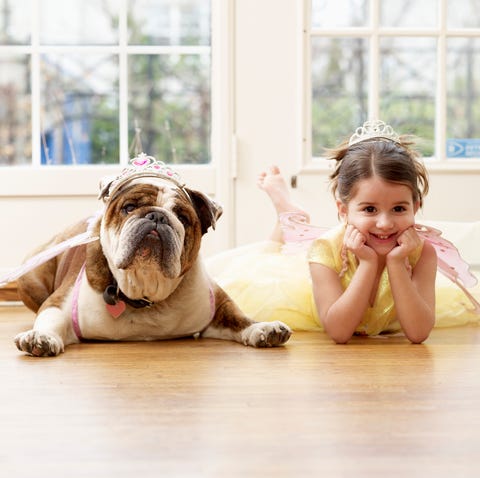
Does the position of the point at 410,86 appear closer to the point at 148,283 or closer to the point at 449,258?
the point at 449,258

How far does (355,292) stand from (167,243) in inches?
17.6

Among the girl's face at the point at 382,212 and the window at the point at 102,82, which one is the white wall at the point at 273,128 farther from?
the girl's face at the point at 382,212

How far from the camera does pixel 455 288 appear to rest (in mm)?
2557

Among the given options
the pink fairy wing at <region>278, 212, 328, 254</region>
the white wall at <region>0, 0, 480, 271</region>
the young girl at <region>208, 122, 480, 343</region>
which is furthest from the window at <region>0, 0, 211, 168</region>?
the young girl at <region>208, 122, 480, 343</region>

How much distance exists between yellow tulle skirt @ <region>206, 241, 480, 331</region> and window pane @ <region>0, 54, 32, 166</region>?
1262 millimetres

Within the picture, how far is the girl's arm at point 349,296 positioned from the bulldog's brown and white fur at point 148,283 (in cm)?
13

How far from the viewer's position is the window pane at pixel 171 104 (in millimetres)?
4012

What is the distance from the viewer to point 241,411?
1448mm

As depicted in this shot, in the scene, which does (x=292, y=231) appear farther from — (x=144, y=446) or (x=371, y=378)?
(x=144, y=446)

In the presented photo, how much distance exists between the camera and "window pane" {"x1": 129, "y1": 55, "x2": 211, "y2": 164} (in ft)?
13.2

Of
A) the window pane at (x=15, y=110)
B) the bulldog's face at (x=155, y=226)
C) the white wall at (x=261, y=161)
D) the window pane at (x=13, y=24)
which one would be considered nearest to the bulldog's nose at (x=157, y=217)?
the bulldog's face at (x=155, y=226)

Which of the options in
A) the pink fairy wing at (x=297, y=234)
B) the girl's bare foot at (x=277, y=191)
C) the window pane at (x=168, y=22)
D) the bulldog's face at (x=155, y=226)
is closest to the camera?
the bulldog's face at (x=155, y=226)

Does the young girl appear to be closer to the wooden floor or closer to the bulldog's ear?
the wooden floor

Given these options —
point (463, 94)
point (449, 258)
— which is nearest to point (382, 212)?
→ point (449, 258)
